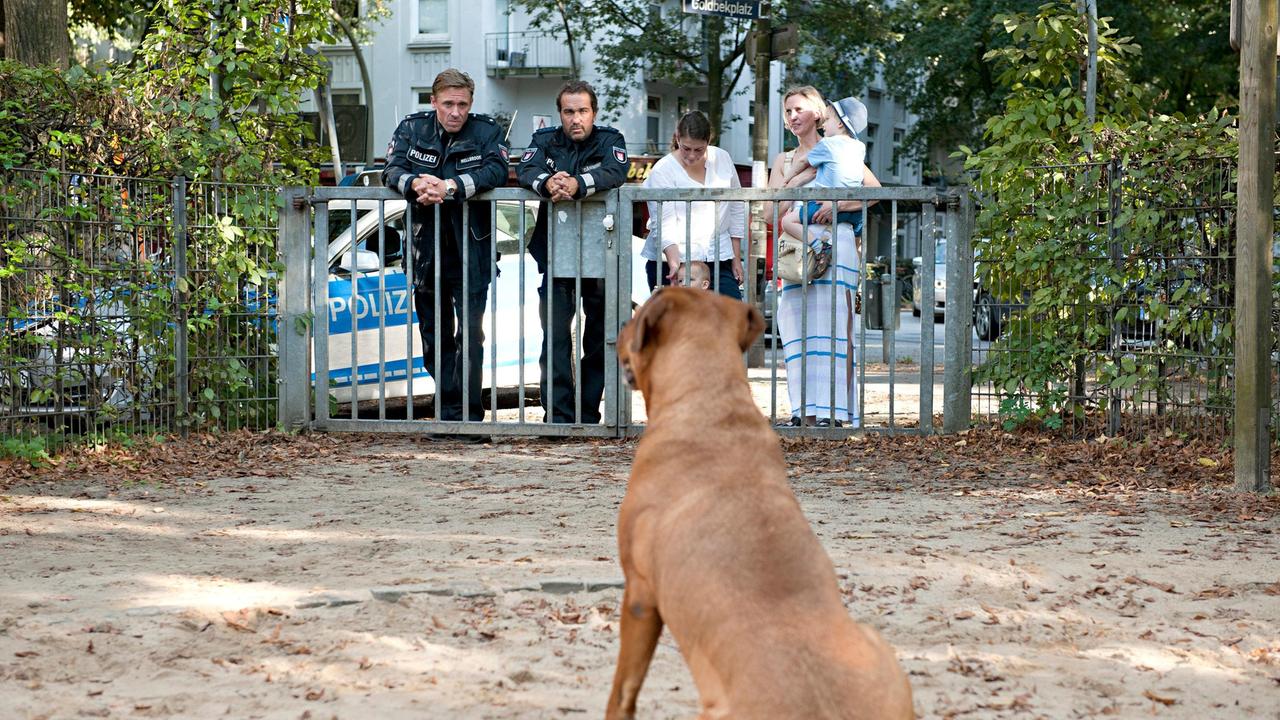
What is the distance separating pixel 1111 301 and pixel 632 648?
7.12m

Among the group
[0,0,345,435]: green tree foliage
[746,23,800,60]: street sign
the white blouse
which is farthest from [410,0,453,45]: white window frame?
the white blouse

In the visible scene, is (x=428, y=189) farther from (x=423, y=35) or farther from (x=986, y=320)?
(x=423, y=35)

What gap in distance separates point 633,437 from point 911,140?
4404 cm

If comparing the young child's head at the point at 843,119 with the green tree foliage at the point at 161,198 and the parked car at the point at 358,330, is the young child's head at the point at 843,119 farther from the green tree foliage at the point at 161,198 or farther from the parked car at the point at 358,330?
the green tree foliage at the point at 161,198

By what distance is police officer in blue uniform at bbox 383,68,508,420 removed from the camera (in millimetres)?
10352

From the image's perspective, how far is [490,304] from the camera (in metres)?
10.8

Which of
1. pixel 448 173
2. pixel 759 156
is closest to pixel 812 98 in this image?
pixel 448 173

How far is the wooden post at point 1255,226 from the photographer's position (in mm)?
7680

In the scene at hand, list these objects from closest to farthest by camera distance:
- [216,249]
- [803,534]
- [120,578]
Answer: [803,534], [120,578], [216,249]

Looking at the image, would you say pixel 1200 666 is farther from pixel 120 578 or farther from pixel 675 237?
pixel 675 237

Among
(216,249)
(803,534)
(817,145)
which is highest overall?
(817,145)

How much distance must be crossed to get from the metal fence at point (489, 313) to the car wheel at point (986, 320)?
1.39 ft

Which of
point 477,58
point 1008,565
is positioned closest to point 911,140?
point 477,58

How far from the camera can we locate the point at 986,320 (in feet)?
34.8
